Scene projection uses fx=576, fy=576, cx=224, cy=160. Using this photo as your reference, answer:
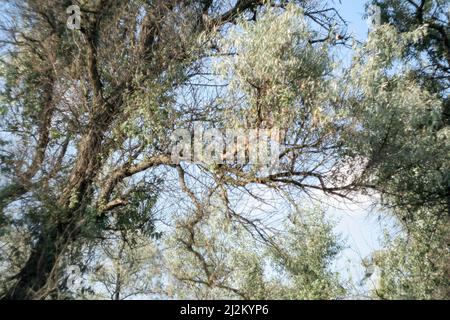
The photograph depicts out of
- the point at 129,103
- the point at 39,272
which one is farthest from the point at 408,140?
the point at 39,272

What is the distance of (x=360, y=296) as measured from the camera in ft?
60.5

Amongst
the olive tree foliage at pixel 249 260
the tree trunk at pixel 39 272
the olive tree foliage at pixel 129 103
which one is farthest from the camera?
the olive tree foliage at pixel 249 260

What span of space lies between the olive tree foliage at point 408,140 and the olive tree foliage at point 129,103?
2.76 feet

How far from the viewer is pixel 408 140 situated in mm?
12617

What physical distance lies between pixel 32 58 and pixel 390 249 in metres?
12.5

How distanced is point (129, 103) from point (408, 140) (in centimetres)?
627

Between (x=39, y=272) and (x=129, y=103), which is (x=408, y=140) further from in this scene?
(x=39, y=272)

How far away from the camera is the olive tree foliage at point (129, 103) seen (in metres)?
11.8

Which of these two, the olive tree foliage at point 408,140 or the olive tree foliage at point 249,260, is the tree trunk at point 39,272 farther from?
the olive tree foliage at point 408,140

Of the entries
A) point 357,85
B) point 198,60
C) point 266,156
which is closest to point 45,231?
point 266,156

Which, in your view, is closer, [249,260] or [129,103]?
[129,103]

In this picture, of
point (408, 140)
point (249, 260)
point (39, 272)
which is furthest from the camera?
point (249, 260)

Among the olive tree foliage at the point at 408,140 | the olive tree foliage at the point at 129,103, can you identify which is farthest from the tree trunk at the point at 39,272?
the olive tree foliage at the point at 408,140
